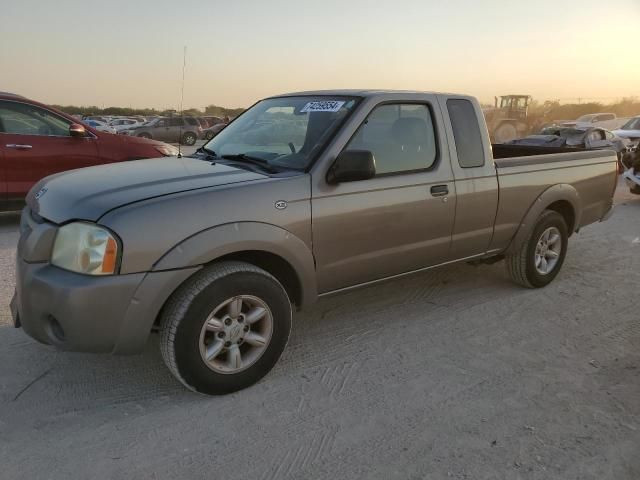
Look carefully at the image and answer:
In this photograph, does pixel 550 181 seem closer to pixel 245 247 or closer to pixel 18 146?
pixel 245 247

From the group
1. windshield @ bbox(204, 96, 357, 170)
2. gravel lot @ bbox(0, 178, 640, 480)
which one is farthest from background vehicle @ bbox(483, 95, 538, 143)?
windshield @ bbox(204, 96, 357, 170)

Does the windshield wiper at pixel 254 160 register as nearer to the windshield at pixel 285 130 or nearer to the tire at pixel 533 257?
the windshield at pixel 285 130

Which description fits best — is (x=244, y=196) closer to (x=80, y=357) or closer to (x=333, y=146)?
(x=333, y=146)

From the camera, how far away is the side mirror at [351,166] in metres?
3.19

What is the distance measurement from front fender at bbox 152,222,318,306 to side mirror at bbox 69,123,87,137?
213 inches

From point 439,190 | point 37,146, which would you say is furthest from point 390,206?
point 37,146

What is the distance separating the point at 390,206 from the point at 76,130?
18.1 ft

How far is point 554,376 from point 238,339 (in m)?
1.98

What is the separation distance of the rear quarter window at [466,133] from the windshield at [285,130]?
2.98 feet

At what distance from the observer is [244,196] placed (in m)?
2.97

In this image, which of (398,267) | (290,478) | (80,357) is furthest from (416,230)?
(80,357)

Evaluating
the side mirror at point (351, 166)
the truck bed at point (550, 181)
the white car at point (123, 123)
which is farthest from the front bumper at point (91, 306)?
the white car at point (123, 123)

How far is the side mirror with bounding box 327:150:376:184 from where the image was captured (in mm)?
3189

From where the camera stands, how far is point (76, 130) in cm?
730
